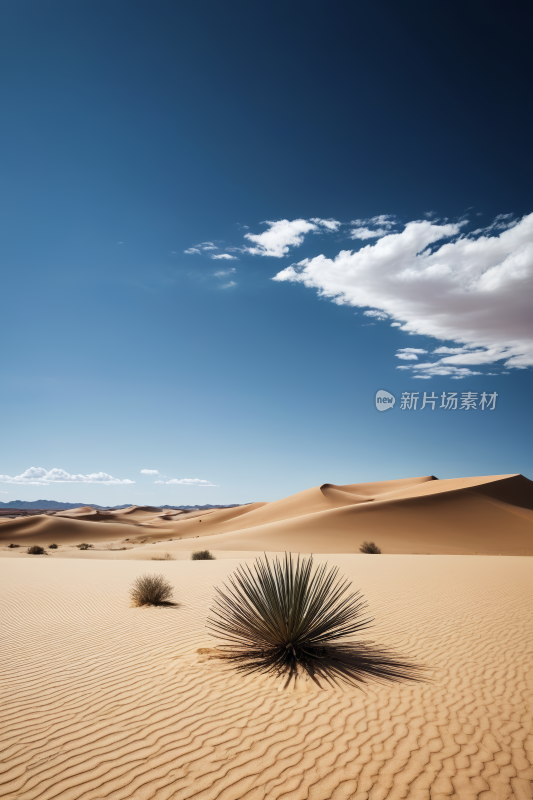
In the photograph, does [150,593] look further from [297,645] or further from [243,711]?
[243,711]

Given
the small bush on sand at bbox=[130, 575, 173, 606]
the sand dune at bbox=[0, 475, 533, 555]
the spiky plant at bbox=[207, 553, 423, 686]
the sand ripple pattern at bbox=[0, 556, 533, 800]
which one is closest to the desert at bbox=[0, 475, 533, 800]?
the sand ripple pattern at bbox=[0, 556, 533, 800]

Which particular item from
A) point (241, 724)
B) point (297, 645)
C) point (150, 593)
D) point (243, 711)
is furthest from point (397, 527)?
point (241, 724)

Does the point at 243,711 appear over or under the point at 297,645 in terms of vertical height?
under

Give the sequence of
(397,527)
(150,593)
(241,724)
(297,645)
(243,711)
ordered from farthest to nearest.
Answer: (397,527) → (150,593) → (297,645) → (243,711) → (241,724)

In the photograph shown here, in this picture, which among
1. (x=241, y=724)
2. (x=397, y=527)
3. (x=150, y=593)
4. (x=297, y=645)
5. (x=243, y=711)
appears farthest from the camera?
(x=397, y=527)

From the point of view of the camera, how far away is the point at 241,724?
4504 millimetres

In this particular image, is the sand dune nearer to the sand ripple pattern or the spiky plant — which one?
the sand ripple pattern

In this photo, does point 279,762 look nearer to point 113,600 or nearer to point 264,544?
point 113,600

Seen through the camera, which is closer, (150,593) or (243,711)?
Result: (243,711)

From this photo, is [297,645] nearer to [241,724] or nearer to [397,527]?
[241,724]

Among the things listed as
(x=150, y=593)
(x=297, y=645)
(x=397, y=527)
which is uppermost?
(x=297, y=645)

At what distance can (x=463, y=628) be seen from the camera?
860 centimetres

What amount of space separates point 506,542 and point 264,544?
17.9m

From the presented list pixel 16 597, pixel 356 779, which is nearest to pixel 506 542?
pixel 16 597
